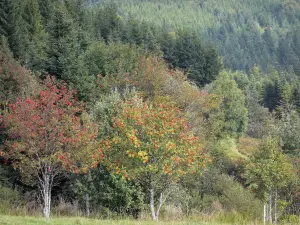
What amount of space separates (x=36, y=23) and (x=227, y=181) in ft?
107

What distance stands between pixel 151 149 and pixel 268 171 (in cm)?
1062

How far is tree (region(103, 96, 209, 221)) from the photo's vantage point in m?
14.4

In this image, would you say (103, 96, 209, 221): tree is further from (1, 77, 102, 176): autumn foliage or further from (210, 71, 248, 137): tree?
(210, 71, 248, 137): tree

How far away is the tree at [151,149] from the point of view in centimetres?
1438

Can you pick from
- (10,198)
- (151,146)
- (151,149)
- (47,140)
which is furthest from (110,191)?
(10,198)

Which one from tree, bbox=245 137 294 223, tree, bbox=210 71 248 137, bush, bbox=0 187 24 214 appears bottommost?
bush, bbox=0 187 24 214

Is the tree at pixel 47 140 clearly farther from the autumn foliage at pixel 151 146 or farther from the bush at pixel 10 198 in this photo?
the bush at pixel 10 198

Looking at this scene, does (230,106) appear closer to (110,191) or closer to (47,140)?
(110,191)

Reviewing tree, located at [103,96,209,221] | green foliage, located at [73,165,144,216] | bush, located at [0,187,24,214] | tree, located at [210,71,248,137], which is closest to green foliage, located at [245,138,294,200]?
tree, located at [103,96,209,221]

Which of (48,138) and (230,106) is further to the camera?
(230,106)

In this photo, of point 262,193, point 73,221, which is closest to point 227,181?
point 262,193

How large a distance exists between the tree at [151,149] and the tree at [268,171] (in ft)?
25.3

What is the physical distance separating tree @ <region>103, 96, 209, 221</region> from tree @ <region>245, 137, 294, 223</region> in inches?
304

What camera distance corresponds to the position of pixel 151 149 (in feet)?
47.9
